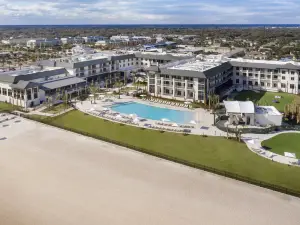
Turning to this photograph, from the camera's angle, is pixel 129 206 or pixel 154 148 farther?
pixel 154 148

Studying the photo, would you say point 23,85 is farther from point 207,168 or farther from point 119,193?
point 207,168

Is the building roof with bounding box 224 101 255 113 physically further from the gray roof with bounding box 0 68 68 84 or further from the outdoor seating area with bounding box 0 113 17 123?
the gray roof with bounding box 0 68 68 84

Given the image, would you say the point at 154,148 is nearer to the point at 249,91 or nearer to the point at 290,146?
the point at 290,146

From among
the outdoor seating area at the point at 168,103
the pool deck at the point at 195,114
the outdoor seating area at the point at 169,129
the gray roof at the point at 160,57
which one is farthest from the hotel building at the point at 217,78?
the outdoor seating area at the point at 169,129

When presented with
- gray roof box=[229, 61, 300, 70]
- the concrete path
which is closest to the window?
the concrete path

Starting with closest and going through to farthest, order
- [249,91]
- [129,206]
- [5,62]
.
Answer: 1. [129,206]
2. [249,91]
3. [5,62]

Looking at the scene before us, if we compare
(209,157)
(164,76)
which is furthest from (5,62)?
(209,157)
